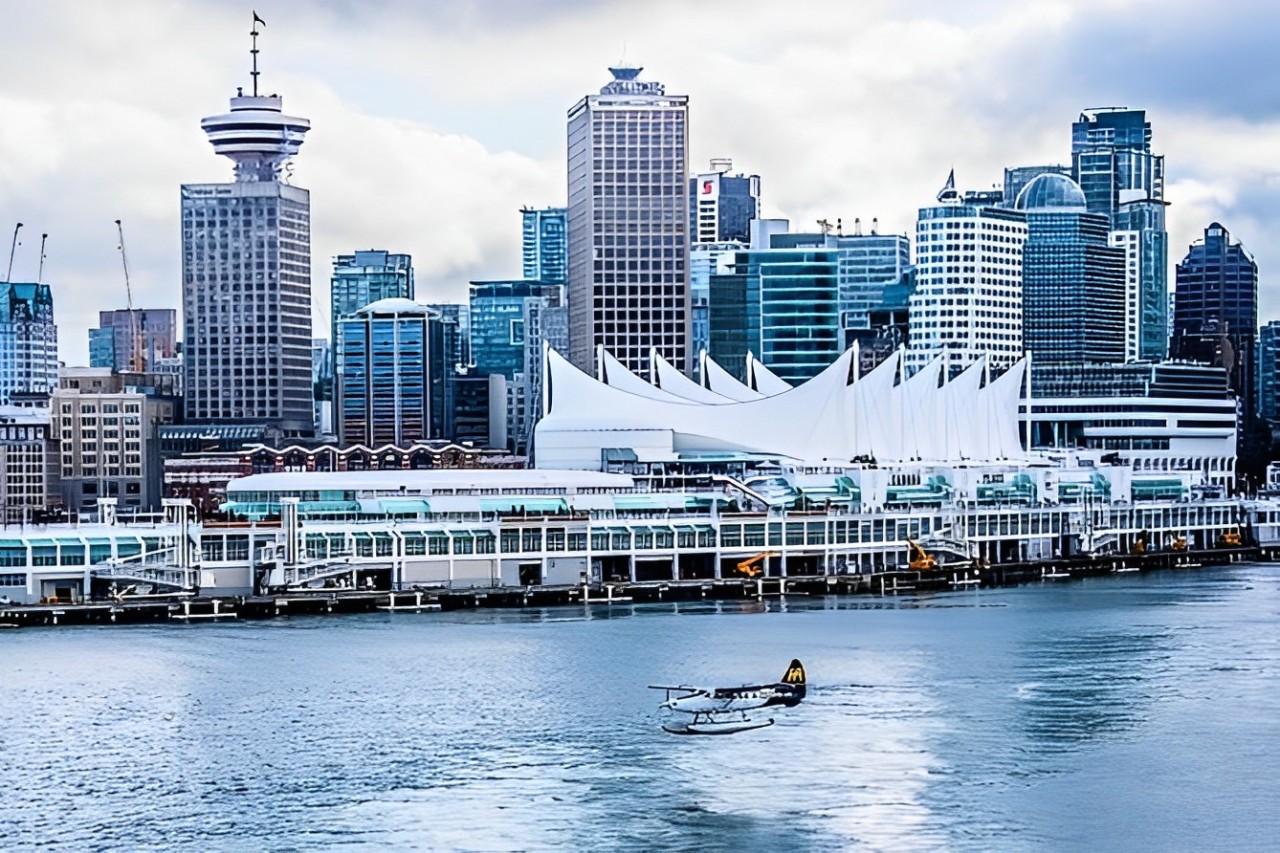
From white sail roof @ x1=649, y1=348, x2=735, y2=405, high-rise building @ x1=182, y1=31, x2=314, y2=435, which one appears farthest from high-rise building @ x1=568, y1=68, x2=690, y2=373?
white sail roof @ x1=649, y1=348, x2=735, y2=405

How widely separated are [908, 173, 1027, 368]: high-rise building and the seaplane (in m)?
92.8

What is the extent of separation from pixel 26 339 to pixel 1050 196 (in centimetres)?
6850

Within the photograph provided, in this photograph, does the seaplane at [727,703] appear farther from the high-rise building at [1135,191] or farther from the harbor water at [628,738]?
the high-rise building at [1135,191]

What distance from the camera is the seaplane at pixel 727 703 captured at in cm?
3878

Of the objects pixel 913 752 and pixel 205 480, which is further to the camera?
pixel 205 480

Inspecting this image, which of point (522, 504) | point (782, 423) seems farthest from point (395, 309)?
point (522, 504)

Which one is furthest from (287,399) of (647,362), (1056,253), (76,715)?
(76,715)

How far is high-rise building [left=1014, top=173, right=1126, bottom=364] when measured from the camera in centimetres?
14438

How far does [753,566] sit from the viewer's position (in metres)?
66.3

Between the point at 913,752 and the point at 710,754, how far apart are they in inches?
128

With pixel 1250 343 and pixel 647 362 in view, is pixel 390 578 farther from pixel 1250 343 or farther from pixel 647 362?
pixel 1250 343

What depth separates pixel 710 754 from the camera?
3691 centimetres

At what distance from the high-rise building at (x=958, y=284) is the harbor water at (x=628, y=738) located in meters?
79.7

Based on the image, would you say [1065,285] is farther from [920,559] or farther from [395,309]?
[920,559]
